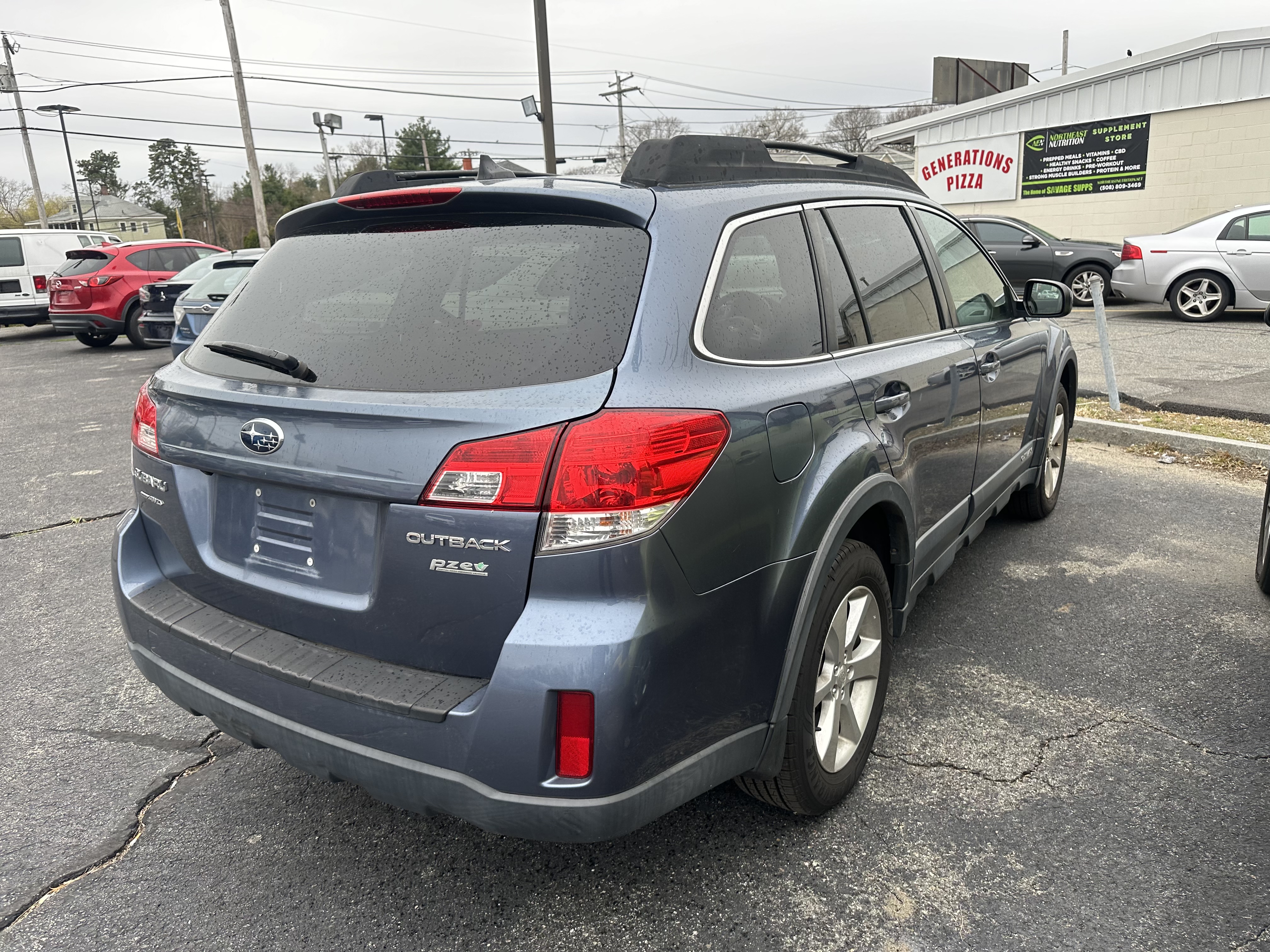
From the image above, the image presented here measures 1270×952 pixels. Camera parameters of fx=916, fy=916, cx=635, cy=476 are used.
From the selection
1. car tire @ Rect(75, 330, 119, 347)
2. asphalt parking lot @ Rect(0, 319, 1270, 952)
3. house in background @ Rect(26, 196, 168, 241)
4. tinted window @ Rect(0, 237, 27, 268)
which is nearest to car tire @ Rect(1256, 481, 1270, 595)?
asphalt parking lot @ Rect(0, 319, 1270, 952)

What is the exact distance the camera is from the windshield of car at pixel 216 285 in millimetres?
10156

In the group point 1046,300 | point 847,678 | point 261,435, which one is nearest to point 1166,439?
point 1046,300

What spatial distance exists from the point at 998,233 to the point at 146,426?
15.6m

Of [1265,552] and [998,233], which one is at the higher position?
[998,233]

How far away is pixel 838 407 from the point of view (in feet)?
7.96

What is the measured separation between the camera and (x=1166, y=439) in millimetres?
6469

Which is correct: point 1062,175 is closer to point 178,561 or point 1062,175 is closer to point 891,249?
point 891,249

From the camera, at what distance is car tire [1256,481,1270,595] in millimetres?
3889

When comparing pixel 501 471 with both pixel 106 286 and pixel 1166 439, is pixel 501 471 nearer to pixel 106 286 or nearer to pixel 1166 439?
pixel 1166 439

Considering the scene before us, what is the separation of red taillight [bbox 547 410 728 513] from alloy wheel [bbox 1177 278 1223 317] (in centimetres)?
1379

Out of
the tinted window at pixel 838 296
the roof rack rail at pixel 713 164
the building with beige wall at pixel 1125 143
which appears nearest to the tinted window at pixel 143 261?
the roof rack rail at pixel 713 164

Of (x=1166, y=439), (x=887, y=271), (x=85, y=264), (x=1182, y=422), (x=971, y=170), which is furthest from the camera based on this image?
(x=971, y=170)

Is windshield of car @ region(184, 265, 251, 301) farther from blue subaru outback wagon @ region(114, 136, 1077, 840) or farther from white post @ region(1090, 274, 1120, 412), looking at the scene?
white post @ region(1090, 274, 1120, 412)

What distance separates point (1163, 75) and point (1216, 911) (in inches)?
750
